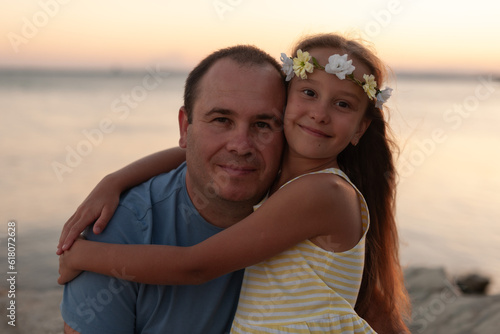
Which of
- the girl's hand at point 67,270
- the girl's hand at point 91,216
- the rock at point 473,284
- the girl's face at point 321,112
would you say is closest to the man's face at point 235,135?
the girl's face at point 321,112

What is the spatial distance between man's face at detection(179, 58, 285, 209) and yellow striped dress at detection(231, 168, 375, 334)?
0.37 metres

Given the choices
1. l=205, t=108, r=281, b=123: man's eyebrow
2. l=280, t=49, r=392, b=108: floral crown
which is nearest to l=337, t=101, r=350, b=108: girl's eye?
l=280, t=49, r=392, b=108: floral crown

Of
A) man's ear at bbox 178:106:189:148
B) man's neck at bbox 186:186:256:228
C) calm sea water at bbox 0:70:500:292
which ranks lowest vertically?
calm sea water at bbox 0:70:500:292

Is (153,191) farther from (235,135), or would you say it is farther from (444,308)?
(444,308)

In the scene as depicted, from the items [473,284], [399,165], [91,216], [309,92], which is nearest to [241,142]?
[309,92]

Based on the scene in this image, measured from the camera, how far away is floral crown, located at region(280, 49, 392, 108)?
2.86m

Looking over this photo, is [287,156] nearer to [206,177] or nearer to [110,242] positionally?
[206,177]

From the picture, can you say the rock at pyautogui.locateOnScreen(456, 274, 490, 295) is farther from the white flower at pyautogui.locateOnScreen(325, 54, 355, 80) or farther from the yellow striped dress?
the white flower at pyautogui.locateOnScreen(325, 54, 355, 80)

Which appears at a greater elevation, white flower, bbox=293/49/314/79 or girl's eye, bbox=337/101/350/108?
white flower, bbox=293/49/314/79

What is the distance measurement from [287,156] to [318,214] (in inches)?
21.5

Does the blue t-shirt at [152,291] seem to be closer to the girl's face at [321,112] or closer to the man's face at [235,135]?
the man's face at [235,135]

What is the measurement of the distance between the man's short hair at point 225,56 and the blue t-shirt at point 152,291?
19.4 inches

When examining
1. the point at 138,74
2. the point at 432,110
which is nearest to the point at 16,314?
the point at 432,110

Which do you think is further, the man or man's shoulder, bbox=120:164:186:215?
man's shoulder, bbox=120:164:186:215
